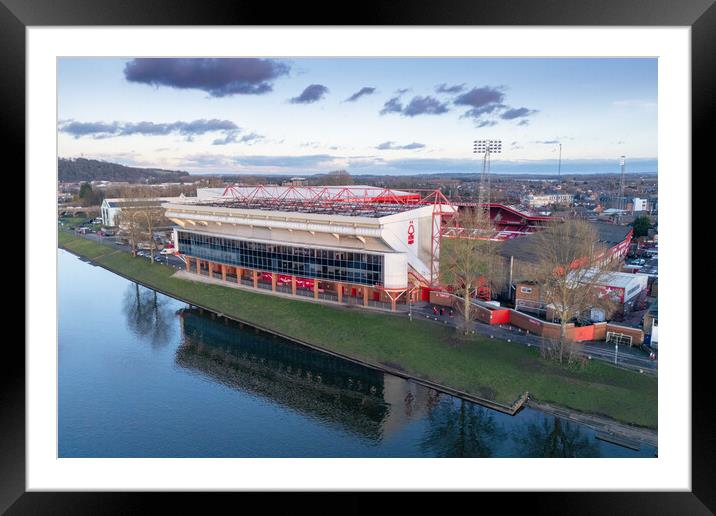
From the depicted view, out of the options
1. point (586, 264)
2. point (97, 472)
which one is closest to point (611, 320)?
point (586, 264)

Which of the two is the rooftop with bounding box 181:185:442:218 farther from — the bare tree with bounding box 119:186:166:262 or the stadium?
the bare tree with bounding box 119:186:166:262

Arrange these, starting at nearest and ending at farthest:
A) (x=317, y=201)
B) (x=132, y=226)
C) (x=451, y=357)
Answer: (x=451, y=357) < (x=317, y=201) < (x=132, y=226)

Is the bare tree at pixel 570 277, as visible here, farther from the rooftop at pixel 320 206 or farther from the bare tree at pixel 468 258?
the rooftop at pixel 320 206

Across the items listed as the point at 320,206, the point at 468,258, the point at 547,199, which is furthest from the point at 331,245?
the point at 547,199

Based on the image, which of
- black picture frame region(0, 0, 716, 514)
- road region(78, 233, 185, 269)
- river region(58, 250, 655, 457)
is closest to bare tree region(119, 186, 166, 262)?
road region(78, 233, 185, 269)

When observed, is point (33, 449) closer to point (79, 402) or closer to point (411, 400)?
point (79, 402)

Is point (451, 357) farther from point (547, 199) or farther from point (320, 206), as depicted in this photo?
point (547, 199)
